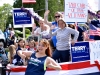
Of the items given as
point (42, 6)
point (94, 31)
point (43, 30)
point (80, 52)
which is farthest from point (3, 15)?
point (80, 52)

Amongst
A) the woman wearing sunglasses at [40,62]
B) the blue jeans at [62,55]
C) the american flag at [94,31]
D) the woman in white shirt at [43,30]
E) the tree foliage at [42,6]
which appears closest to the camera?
the woman wearing sunglasses at [40,62]

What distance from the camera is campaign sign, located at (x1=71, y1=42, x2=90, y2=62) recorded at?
8119 millimetres

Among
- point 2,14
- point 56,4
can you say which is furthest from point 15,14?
point 2,14

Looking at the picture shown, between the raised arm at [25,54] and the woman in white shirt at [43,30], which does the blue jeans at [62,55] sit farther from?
the raised arm at [25,54]

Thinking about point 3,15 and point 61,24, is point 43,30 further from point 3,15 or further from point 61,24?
point 3,15

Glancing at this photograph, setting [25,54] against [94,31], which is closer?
[25,54]

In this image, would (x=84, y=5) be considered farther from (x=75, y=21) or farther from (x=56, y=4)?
(x=56, y=4)

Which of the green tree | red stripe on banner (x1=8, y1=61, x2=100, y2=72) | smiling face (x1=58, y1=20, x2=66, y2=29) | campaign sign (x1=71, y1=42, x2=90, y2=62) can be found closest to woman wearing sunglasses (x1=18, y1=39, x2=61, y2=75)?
red stripe on banner (x1=8, y1=61, x2=100, y2=72)

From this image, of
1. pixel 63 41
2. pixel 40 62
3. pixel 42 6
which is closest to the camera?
pixel 40 62

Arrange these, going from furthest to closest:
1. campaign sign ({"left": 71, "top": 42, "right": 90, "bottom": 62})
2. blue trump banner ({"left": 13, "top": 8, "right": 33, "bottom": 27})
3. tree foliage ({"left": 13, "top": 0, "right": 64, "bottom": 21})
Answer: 1. tree foliage ({"left": 13, "top": 0, "right": 64, "bottom": 21})
2. blue trump banner ({"left": 13, "top": 8, "right": 33, "bottom": 27})
3. campaign sign ({"left": 71, "top": 42, "right": 90, "bottom": 62})

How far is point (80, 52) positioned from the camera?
26.9ft

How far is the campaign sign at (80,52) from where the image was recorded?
26.6ft

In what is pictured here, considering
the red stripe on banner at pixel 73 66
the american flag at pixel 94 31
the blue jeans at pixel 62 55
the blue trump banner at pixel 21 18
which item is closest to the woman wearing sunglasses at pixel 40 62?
the red stripe on banner at pixel 73 66

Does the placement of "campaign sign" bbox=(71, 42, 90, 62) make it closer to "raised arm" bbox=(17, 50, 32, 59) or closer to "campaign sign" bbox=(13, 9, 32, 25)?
"raised arm" bbox=(17, 50, 32, 59)
